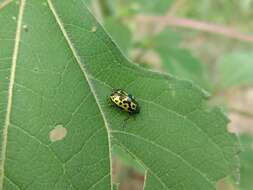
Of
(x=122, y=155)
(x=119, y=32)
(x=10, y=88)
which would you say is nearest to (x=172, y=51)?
(x=119, y=32)

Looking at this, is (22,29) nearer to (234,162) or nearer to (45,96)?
(45,96)

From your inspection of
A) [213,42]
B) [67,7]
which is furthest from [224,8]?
[67,7]

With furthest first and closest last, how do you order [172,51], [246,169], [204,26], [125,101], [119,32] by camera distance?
[172,51], [246,169], [204,26], [119,32], [125,101]

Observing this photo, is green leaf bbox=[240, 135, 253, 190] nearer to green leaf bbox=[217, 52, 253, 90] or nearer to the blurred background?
the blurred background

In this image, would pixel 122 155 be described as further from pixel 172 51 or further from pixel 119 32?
pixel 172 51

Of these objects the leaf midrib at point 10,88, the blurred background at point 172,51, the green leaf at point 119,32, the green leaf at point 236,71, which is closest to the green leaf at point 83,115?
the leaf midrib at point 10,88

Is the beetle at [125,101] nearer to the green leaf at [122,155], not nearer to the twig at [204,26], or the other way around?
the green leaf at [122,155]
